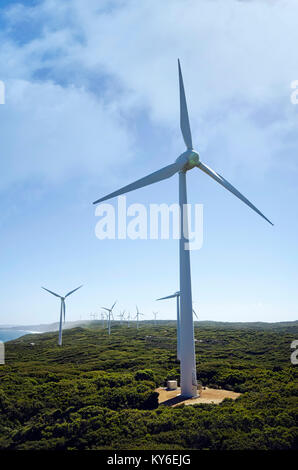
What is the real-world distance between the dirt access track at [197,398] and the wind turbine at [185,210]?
1085mm

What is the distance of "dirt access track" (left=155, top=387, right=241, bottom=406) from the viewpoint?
27828 millimetres

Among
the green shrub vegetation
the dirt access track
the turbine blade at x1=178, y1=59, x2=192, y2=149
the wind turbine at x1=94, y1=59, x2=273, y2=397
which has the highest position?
the turbine blade at x1=178, y1=59, x2=192, y2=149

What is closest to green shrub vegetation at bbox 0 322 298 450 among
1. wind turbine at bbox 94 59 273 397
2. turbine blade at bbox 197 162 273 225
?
wind turbine at bbox 94 59 273 397

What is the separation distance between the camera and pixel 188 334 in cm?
3058

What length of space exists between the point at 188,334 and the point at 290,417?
479 inches

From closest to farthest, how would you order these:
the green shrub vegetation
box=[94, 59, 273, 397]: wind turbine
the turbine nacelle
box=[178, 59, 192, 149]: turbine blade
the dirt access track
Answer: the green shrub vegetation < the dirt access track < box=[94, 59, 273, 397]: wind turbine < the turbine nacelle < box=[178, 59, 192, 149]: turbine blade

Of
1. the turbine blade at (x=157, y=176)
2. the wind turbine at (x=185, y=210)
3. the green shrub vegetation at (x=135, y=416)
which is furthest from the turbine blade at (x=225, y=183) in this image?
the green shrub vegetation at (x=135, y=416)

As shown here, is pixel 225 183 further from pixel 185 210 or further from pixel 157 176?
pixel 157 176

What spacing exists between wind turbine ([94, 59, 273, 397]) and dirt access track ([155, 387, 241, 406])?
3.56 feet

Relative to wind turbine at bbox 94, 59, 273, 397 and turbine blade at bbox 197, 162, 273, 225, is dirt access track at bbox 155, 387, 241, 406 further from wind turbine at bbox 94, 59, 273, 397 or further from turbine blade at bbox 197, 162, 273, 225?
turbine blade at bbox 197, 162, 273, 225

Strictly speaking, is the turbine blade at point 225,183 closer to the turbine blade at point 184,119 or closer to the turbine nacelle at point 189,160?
the turbine nacelle at point 189,160

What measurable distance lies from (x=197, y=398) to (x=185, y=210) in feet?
61.4

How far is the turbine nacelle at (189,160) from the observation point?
33.3 meters
